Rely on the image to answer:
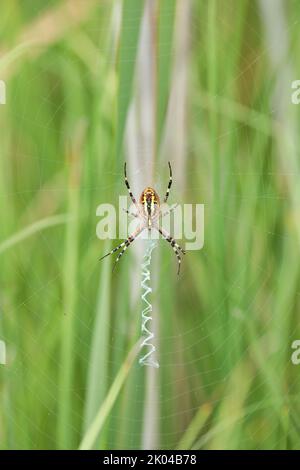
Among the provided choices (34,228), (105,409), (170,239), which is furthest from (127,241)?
(105,409)

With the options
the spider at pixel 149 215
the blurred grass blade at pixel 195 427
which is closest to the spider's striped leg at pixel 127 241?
the spider at pixel 149 215

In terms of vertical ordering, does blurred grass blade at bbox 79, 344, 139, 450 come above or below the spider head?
below

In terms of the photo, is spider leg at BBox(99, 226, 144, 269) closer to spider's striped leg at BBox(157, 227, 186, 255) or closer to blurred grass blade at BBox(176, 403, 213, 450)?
spider's striped leg at BBox(157, 227, 186, 255)

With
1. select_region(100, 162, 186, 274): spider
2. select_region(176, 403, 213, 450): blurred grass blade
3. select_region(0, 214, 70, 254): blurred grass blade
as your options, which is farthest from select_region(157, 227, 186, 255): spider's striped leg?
Answer: select_region(176, 403, 213, 450): blurred grass blade

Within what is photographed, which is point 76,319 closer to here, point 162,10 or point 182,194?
point 182,194

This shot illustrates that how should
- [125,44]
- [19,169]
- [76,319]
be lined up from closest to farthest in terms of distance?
1. [125,44]
2. [76,319]
3. [19,169]

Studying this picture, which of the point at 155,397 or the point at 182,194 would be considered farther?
the point at 182,194

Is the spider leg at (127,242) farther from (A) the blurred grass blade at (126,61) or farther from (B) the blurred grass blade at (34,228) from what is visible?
(A) the blurred grass blade at (126,61)

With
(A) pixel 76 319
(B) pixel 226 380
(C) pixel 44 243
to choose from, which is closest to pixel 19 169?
(C) pixel 44 243
